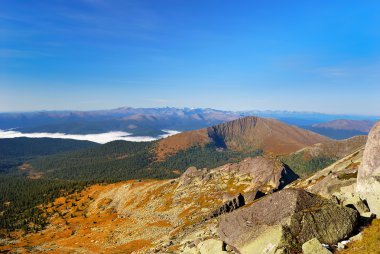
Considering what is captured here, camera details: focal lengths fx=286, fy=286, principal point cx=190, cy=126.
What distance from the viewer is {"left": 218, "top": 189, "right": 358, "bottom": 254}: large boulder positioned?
2452 centimetres

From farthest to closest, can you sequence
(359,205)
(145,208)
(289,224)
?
(145,208) < (359,205) < (289,224)

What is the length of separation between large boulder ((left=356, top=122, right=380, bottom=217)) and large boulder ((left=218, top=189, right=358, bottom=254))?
3438mm

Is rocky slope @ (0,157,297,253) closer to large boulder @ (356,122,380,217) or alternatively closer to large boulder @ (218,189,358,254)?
large boulder @ (356,122,380,217)

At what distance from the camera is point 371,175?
104 ft

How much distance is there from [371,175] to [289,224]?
13365 mm

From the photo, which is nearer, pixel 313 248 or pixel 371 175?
pixel 313 248

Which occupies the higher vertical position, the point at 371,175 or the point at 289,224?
the point at 371,175

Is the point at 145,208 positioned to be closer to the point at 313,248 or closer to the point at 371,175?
the point at 371,175

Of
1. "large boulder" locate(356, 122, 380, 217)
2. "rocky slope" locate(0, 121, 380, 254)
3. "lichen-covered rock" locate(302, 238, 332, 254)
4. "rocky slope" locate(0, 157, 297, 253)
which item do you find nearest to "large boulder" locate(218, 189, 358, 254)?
"rocky slope" locate(0, 121, 380, 254)

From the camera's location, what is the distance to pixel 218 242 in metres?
30.2

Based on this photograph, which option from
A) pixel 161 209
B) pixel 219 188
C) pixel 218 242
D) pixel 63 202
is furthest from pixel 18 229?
pixel 218 242

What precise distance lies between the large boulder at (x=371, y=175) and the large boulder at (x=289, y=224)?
344 cm

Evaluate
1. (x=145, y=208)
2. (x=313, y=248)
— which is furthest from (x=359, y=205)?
(x=145, y=208)

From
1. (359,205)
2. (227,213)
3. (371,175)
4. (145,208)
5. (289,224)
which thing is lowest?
(145,208)
